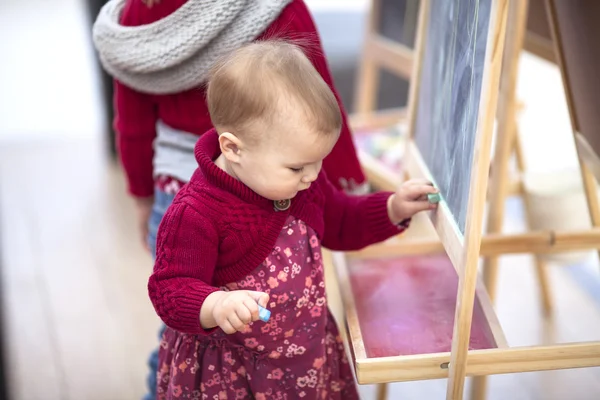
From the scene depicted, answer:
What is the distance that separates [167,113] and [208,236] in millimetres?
363

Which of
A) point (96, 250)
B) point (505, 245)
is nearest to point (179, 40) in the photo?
point (505, 245)

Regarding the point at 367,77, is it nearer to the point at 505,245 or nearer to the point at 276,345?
the point at 505,245

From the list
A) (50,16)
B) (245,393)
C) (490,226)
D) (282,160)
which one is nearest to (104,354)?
(245,393)

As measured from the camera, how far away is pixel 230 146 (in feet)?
3.27

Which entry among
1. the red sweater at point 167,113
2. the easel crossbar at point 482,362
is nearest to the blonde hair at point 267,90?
the red sweater at point 167,113

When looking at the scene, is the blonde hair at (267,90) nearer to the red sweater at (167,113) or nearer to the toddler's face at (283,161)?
the toddler's face at (283,161)

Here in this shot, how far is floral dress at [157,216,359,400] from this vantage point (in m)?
1.08

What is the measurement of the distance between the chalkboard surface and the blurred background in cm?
74

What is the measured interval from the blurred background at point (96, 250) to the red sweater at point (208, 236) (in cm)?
42

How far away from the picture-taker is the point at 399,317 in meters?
1.25

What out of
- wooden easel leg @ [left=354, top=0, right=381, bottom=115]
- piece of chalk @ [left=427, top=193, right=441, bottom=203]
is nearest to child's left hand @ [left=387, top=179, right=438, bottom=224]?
piece of chalk @ [left=427, top=193, right=441, bottom=203]

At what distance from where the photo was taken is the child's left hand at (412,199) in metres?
1.18

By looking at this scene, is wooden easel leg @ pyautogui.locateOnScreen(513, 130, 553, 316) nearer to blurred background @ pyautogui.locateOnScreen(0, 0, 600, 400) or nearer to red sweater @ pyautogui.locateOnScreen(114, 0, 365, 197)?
blurred background @ pyautogui.locateOnScreen(0, 0, 600, 400)

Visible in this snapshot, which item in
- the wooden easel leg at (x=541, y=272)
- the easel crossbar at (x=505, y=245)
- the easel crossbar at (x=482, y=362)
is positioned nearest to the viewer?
the easel crossbar at (x=482, y=362)
